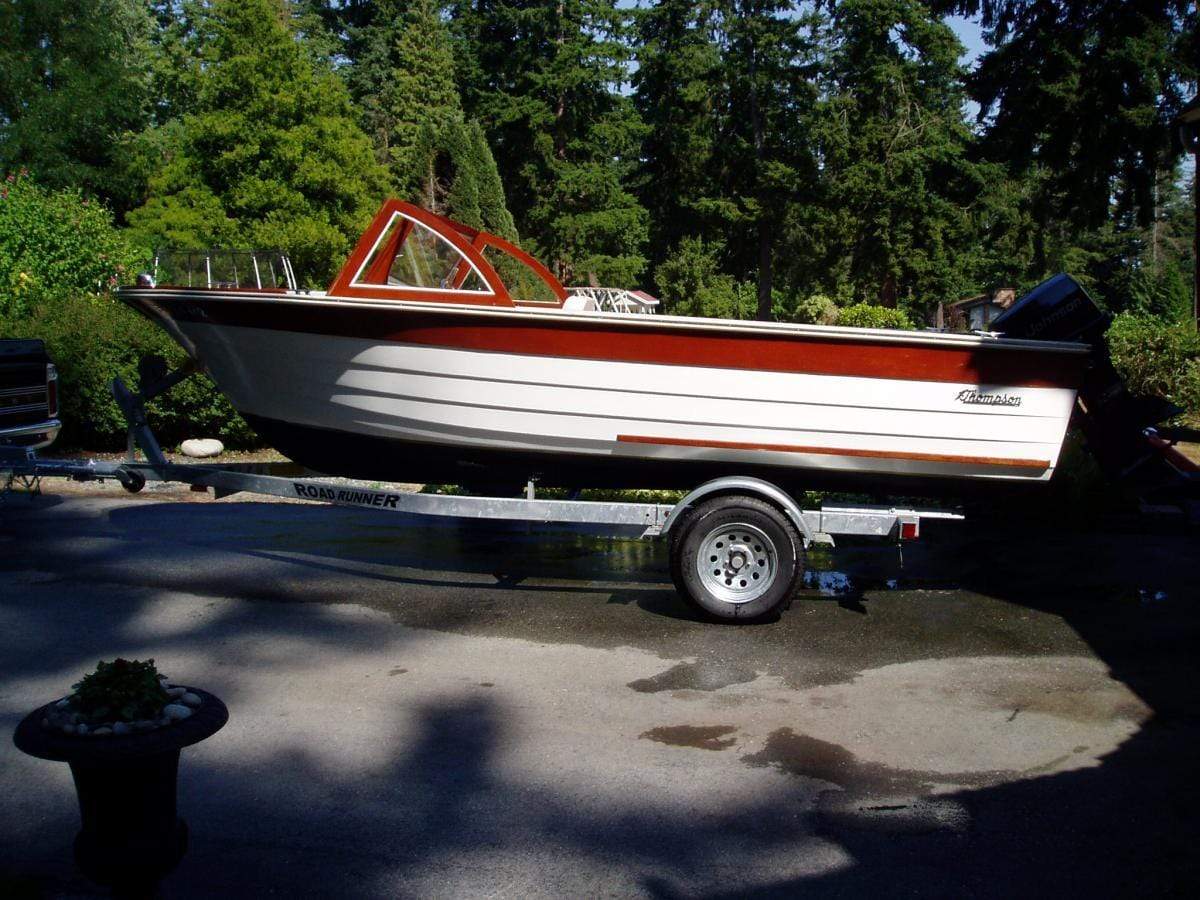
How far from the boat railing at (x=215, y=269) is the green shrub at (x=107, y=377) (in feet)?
18.0

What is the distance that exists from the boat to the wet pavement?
39.8 inches

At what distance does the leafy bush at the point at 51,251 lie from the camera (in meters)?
15.6

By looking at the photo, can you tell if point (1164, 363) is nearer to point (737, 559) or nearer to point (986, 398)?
point (986, 398)

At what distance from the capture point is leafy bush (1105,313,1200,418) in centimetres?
1353

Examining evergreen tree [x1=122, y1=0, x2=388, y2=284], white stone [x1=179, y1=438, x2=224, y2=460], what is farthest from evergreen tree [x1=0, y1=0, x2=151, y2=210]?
white stone [x1=179, y1=438, x2=224, y2=460]

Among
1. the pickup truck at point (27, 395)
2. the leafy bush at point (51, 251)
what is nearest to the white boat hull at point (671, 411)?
the pickup truck at point (27, 395)

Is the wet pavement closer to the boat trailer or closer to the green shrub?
the boat trailer

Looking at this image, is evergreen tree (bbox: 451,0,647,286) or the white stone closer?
the white stone

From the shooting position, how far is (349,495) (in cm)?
719

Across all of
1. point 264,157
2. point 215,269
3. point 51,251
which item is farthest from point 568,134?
point 215,269

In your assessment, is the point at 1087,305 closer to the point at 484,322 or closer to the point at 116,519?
the point at 484,322

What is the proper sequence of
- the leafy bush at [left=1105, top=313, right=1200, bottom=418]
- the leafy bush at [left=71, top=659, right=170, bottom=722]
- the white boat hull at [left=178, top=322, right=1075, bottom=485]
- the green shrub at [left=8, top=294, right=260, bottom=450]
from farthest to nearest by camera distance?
the leafy bush at [left=1105, top=313, right=1200, bottom=418] → the green shrub at [left=8, top=294, right=260, bottom=450] → the white boat hull at [left=178, top=322, right=1075, bottom=485] → the leafy bush at [left=71, top=659, right=170, bottom=722]

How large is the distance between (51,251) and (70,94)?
81.1 ft

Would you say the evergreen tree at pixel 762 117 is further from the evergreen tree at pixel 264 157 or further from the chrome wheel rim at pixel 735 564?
the chrome wheel rim at pixel 735 564
